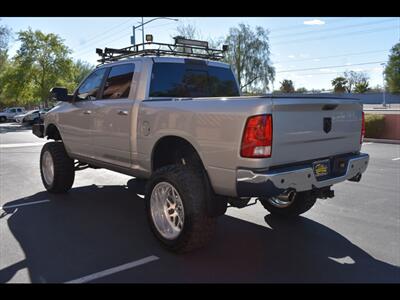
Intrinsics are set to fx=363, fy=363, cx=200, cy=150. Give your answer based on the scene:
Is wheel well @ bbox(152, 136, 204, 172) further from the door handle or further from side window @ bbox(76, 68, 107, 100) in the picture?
side window @ bbox(76, 68, 107, 100)

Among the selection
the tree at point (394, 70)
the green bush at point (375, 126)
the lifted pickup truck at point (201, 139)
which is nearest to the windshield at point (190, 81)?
the lifted pickup truck at point (201, 139)

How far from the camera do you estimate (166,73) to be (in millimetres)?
4508

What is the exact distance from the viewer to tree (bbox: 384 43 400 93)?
6147cm

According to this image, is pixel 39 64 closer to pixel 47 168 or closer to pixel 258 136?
pixel 47 168

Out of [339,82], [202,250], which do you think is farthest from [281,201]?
[339,82]

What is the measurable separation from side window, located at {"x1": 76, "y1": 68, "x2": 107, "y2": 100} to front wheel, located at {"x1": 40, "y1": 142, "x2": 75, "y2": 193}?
106cm

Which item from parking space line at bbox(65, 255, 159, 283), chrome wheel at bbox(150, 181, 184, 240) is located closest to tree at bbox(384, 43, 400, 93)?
chrome wheel at bbox(150, 181, 184, 240)

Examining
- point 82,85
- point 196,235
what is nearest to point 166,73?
point 82,85

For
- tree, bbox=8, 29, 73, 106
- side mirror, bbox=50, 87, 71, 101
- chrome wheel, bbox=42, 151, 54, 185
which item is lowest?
chrome wheel, bbox=42, 151, 54, 185

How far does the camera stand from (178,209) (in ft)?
12.0

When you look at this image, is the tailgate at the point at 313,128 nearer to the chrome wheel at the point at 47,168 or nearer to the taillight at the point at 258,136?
the taillight at the point at 258,136

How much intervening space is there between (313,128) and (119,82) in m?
2.63

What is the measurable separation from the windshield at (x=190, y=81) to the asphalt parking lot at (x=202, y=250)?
124cm

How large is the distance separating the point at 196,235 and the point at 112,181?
409cm
